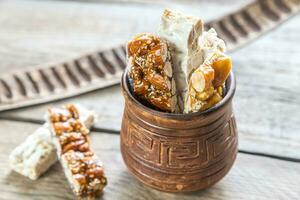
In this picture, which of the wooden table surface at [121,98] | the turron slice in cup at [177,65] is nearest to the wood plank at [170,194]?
the wooden table surface at [121,98]

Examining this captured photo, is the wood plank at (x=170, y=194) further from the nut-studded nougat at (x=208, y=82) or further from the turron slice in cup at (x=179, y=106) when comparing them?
the nut-studded nougat at (x=208, y=82)

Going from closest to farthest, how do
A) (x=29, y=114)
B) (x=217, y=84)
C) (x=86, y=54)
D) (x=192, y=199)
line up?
(x=217, y=84) < (x=192, y=199) < (x=29, y=114) < (x=86, y=54)

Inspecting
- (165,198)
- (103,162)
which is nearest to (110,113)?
(103,162)

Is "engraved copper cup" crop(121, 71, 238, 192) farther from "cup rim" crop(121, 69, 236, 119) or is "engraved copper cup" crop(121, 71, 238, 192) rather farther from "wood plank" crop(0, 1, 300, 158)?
"wood plank" crop(0, 1, 300, 158)

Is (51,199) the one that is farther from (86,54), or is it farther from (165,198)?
(86,54)

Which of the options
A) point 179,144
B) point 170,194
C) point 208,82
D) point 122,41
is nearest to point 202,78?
point 208,82

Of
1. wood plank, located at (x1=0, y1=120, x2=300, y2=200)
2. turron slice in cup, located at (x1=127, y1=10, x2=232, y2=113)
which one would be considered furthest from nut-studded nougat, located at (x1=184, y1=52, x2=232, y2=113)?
wood plank, located at (x1=0, y1=120, x2=300, y2=200)

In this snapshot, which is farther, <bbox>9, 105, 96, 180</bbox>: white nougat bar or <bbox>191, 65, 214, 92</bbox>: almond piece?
<bbox>9, 105, 96, 180</bbox>: white nougat bar
